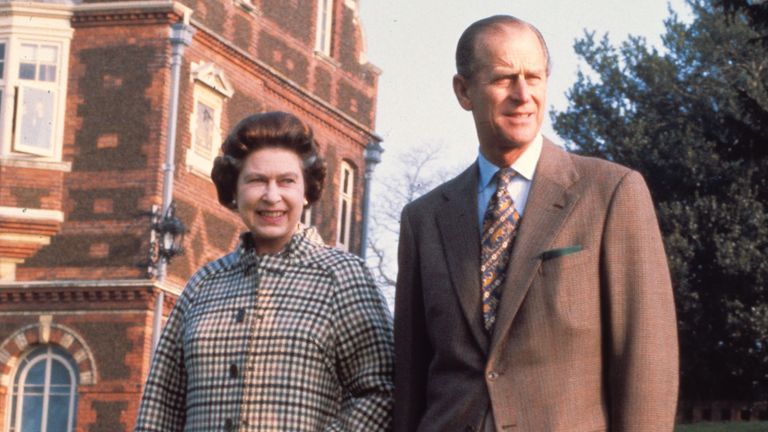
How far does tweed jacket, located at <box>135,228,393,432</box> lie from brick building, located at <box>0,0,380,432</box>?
64.9 feet

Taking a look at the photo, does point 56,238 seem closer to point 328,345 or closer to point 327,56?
point 327,56

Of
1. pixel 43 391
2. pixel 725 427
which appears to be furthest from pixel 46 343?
pixel 725 427

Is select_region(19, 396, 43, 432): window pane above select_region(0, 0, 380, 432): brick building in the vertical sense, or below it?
below

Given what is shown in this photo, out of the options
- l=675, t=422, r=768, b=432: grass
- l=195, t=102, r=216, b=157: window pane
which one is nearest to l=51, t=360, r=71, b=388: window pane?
l=195, t=102, r=216, b=157: window pane

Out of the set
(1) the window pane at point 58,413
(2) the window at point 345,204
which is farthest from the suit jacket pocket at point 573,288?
(2) the window at point 345,204

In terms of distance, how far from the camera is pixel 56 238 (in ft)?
85.0

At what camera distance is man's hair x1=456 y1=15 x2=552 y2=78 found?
4.85 m

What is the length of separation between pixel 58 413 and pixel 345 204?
27.7ft

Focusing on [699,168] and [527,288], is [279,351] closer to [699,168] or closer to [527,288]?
[527,288]

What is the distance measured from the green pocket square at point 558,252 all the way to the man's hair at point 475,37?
532mm

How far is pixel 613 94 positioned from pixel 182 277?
14347 mm

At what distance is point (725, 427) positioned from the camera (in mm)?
29328

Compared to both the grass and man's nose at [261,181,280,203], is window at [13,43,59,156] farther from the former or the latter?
man's nose at [261,181,280,203]

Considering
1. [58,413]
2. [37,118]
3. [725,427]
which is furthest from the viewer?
[725,427]
